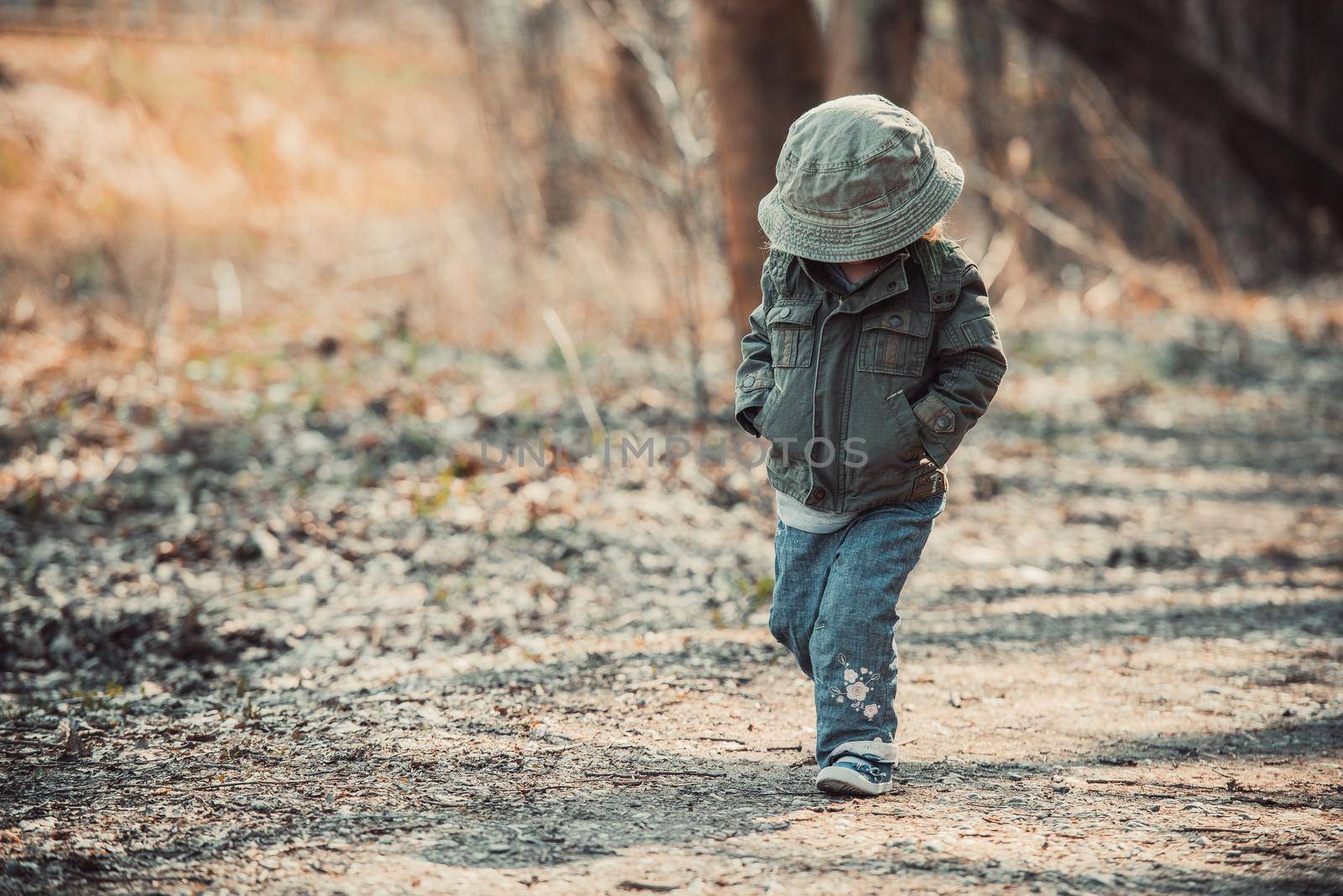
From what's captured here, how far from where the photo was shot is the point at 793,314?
2975mm

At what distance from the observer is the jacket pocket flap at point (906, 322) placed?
2.86 metres

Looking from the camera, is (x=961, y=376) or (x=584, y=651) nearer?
(x=961, y=376)

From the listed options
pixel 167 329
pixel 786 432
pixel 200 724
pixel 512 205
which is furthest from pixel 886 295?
pixel 512 205

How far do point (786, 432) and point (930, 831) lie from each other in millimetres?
1084

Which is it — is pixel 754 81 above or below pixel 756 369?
above

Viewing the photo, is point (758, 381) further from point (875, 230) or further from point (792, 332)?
point (875, 230)

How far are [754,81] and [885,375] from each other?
4207mm

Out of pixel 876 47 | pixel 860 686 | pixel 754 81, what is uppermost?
pixel 876 47

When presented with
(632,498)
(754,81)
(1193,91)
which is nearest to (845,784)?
(632,498)

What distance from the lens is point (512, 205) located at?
12188 millimetres

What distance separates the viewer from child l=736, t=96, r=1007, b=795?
2.79 meters

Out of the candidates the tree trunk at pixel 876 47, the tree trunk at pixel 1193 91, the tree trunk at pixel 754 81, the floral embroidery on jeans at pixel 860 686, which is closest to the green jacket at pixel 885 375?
the floral embroidery on jeans at pixel 860 686

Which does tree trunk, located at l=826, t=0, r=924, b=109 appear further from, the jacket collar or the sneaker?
the sneaker

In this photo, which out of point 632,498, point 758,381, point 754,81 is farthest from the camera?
point 754,81
